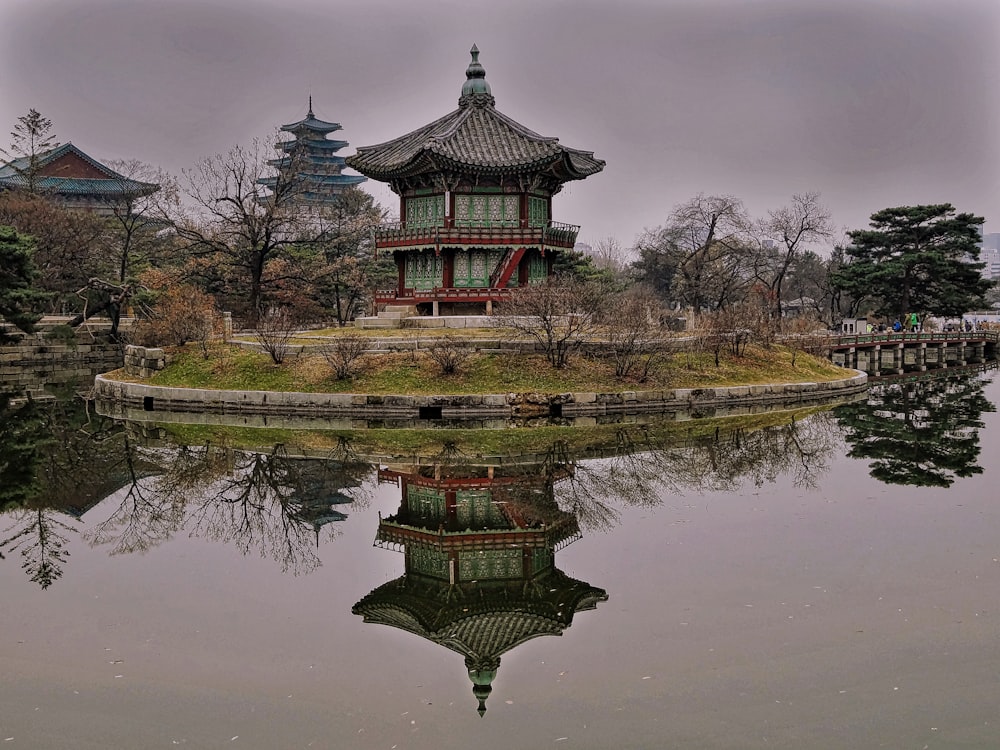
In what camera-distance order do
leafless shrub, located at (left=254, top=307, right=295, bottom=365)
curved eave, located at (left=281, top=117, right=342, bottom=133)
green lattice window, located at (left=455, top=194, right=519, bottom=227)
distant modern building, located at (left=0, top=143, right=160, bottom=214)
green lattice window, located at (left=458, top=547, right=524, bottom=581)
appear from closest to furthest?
1. green lattice window, located at (left=458, top=547, right=524, bottom=581)
2. leafless shrub, located at (left=254, top=307, right=295, bottom=365)
3. green lattice window, located at (left=455, top=194, right=519, bottom=227)
4. distant modern building, located at (left=0, top=143, right=160, bottom=214)
5. curved eave, located at (left=281, top=117, right=342, bottom=133)

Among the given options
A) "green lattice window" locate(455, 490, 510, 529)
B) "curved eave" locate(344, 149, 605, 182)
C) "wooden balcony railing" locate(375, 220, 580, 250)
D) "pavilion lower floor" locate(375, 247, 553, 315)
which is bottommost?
"green lattice window" locate(455, 490, 510, 529)

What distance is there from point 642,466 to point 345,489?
6907 mm

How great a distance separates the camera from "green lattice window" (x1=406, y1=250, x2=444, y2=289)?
41625 millimetres

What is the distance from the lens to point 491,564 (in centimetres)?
1477

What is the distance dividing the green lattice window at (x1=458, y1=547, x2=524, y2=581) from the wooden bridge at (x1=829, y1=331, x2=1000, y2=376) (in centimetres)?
3703

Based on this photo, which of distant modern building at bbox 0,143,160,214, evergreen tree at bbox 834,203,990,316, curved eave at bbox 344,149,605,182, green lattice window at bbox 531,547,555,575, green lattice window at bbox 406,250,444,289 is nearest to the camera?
green lattice window at bbox 531,547,555,575

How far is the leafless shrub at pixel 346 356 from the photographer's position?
1271 inches

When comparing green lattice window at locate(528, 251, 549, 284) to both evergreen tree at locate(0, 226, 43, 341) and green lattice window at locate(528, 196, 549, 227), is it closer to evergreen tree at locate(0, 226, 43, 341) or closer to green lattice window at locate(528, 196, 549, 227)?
green lattice window at locate(528, 196, 549, 227)

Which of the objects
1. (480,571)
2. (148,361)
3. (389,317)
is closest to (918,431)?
(480,571)

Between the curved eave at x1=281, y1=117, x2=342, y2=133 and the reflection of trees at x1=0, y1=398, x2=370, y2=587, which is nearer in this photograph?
the reflection of trees at x1=0, y1=398, x2=370, y2=587

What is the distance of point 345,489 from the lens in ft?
65.5

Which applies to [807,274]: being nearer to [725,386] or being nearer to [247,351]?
[725,386]

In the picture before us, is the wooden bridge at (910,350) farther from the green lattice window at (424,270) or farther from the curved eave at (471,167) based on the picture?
the green lattice window at (424,270)

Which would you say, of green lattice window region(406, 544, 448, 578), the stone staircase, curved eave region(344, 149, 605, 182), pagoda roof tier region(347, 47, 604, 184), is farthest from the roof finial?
green lattice window region(406, 544, 448, 578)
